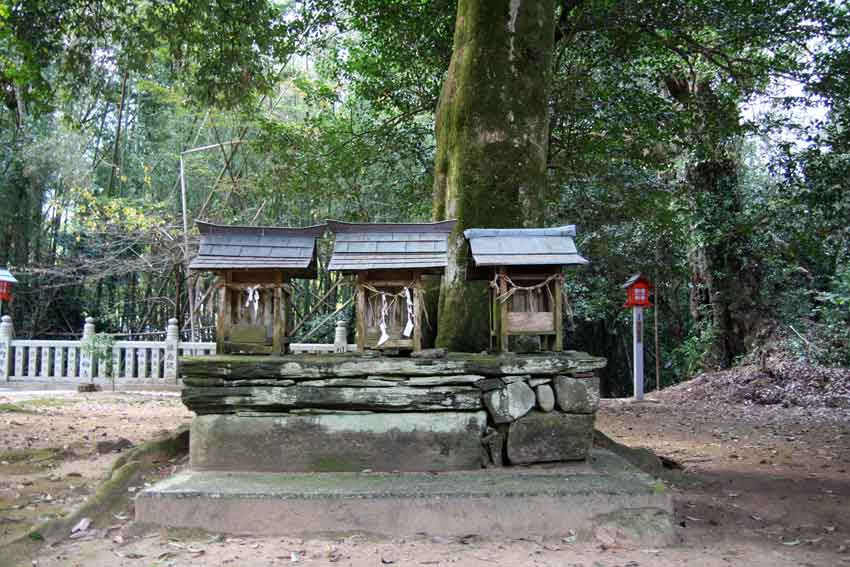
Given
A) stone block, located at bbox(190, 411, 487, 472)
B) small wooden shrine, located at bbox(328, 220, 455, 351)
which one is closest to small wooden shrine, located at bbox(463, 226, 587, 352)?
small wooden shrine, located at bbox(328, 220, 455, 351)

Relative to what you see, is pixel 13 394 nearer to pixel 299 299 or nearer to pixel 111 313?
pixel 111 313

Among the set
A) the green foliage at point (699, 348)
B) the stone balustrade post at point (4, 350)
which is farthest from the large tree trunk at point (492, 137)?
the stone balustrade post at point (4, 350)

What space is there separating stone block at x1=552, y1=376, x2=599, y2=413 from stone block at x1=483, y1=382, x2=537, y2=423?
21 cm

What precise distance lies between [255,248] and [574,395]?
238 cm

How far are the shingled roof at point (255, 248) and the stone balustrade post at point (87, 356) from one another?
1041 cm

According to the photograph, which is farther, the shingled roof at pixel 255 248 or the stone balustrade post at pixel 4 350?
the stone balustrade post at pixel 4 350

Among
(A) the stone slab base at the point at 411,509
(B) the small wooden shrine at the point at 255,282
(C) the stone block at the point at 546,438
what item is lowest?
(A) the stone slab base at the point at 411,509

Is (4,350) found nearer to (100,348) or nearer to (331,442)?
(100,348)

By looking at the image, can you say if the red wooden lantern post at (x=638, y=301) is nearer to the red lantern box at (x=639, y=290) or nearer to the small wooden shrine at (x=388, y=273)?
the red lantern box at (x=639, y=290)

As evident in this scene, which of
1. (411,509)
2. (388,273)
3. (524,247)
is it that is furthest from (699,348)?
(411,509)

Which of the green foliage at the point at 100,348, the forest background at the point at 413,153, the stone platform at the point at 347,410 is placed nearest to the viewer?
the stone platform at the point at 347,410

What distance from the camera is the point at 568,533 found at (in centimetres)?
383

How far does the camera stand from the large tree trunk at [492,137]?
225 inches

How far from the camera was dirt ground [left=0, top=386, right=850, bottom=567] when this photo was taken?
3535 mm
